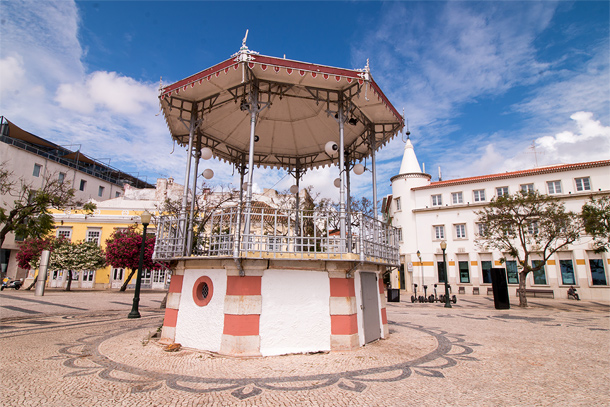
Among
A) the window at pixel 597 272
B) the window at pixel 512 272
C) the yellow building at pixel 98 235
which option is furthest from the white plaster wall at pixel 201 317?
the window at pixel 597 272

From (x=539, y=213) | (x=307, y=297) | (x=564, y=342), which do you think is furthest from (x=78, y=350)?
(x=539, y=213)

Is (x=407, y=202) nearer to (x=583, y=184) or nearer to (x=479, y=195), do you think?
(x=479, y=195)

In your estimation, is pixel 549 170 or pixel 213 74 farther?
pixel 549 170

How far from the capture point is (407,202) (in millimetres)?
39469

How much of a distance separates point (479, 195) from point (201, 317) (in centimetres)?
3568

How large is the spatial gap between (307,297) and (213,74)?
552cm

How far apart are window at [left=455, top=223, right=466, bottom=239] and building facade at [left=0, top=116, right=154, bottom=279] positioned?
3957 centimetres

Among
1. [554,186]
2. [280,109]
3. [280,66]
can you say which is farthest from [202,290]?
[554,186]

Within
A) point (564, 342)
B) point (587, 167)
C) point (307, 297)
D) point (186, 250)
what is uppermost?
point (587, 167)

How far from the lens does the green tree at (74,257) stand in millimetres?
30984

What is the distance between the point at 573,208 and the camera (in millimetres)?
30875

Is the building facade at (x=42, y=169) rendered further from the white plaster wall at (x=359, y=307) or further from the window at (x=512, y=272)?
the window at (x=512, y=272)

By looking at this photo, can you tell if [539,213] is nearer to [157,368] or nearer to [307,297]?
[307,297]

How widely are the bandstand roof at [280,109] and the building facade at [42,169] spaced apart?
26.5 m
